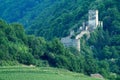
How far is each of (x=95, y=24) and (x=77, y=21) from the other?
9599 mm

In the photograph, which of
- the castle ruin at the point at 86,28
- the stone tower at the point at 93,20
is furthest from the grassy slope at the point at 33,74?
the stone tower at the point at 93,20

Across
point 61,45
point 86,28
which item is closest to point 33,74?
point 61,45

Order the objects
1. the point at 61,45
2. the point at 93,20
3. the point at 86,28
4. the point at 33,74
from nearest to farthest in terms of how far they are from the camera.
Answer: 1. the point at 33,74
2. the point at 61,45
3. the point at 86,28
4. the point at 93,20

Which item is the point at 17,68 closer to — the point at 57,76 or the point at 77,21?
the point at 57,76

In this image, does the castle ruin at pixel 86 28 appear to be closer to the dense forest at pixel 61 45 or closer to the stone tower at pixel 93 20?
the stone tower at pixel 93 20

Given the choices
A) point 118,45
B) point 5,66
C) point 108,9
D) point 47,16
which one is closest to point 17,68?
point 5,66

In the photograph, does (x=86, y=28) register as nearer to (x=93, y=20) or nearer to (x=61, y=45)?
(x=93, y=20)

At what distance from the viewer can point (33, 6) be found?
191750 mm

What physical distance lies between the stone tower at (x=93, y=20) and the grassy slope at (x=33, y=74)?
42328 millimetres

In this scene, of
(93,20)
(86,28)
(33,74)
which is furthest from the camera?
Answer: (93,20)

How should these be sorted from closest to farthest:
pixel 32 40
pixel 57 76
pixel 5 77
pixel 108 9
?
pixel 5 77, pixel 57 76, pixel 32 40, pixel 108 9

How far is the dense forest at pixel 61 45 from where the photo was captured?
81312 millimetres

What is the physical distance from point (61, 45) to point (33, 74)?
72.3 feet

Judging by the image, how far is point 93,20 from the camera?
117m
